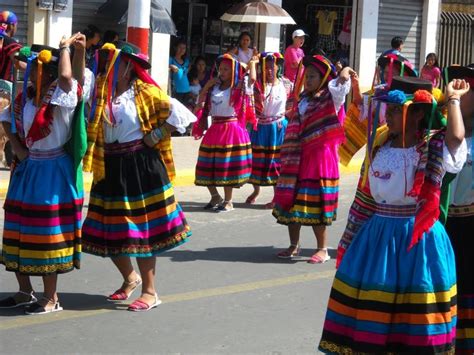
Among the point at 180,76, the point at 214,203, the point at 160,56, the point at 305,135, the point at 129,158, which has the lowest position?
the point at 214,203

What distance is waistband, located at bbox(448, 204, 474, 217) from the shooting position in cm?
603

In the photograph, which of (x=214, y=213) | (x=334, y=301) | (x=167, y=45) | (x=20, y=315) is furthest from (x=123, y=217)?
(x=167, y=45)

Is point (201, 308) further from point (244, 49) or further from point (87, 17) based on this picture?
point (244, 49)

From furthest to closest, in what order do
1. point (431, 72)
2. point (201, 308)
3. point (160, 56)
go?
1. point (431, 72)
2. point (160, 56)
3. point (201, 308)

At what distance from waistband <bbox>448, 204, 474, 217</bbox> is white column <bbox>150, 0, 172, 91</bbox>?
11.5 m

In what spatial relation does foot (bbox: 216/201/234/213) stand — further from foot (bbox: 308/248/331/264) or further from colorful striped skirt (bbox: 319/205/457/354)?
colorful striped skirt (bbox: 319/205/457/354)

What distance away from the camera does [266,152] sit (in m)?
12.1

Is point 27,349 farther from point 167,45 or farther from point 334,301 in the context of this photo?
point 167,45

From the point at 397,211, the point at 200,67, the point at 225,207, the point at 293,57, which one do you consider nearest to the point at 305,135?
the point at 225,207

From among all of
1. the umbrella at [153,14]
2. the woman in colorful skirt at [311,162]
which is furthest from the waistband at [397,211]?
the umbrella at [153,14]

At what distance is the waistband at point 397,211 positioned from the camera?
18.1ft

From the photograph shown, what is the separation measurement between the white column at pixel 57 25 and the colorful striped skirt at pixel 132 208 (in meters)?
9.04

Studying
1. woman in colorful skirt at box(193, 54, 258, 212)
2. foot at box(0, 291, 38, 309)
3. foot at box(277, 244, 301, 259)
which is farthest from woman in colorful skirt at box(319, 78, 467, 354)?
woman in colorful skirt at box(193, 54, 258, 212)

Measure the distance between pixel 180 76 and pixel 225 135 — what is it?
230 inches
